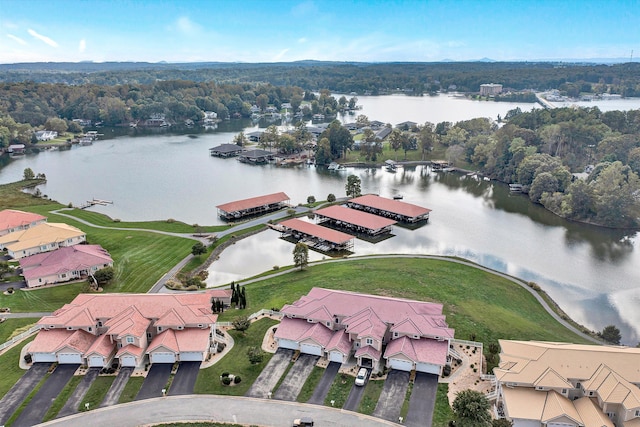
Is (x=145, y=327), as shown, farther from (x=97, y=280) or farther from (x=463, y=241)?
(x=463, y=241)

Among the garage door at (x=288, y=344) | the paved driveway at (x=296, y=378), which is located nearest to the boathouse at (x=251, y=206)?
the garage door at (x=288, y=344)

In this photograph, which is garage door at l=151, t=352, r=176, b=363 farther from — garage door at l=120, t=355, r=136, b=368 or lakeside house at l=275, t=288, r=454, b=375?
lakeside house at l=275, t=288, r=454, b=375

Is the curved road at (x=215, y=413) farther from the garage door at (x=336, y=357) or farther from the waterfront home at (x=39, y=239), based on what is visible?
the waterfront home at (x=39, y=239)

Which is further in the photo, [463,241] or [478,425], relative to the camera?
[463,241]

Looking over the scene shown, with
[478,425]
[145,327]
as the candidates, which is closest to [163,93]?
[145,327]

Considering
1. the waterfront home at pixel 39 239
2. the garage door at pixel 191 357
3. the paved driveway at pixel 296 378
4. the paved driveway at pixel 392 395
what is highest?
the waterfront home at pixel 39 239

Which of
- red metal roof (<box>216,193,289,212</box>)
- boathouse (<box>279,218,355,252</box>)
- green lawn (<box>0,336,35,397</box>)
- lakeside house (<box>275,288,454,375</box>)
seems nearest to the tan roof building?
lakeside house (<box>275,288,454,375</box>)
